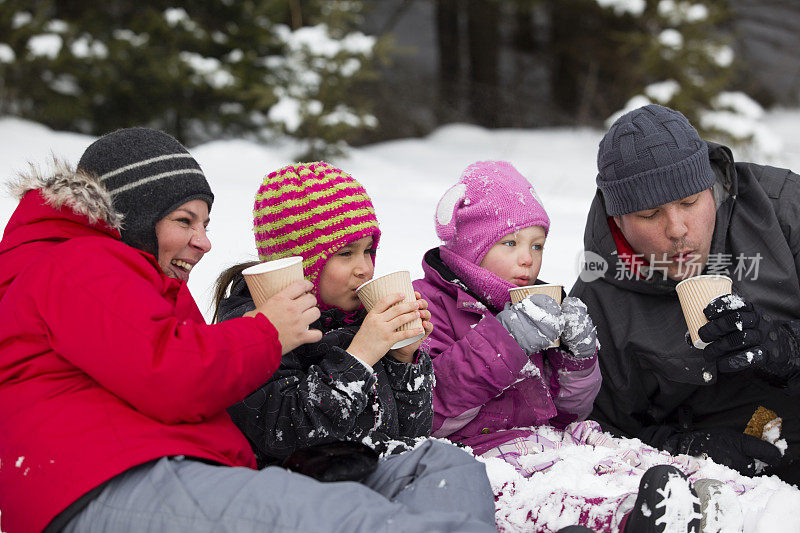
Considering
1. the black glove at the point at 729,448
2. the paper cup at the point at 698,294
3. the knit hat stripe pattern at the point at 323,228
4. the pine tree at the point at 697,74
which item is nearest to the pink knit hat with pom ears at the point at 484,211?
the knit hat stripe pattern at the point at 323,228

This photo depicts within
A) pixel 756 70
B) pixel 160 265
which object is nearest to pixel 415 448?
pixel 160 265

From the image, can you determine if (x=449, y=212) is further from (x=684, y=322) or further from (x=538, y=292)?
(x=684, y=322)

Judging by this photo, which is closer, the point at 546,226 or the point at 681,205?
the point at 681,205

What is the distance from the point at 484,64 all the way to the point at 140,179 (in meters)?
11.9

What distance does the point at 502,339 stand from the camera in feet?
8.25

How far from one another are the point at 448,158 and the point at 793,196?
24.0 feet

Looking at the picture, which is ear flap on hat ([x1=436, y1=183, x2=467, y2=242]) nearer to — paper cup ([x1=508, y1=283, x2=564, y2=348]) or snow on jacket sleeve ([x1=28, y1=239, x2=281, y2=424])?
paper cup ([x1=508, y1=283, x2=564, y2=348])

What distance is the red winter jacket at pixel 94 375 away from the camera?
5.52ft

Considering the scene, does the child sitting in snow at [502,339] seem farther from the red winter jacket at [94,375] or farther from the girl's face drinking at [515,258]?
the red winter jacket at [94,375]

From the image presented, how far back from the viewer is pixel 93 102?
25.9ft

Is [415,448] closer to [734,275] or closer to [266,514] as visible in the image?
[266,514]

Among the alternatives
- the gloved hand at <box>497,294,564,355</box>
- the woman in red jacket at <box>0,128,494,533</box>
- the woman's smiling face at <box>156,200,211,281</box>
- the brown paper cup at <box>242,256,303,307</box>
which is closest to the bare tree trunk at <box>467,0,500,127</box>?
the gloved hand at <box>497,294,564,355</box>

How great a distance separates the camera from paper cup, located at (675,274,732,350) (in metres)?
2.49

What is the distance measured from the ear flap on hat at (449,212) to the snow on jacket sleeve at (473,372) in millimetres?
491
